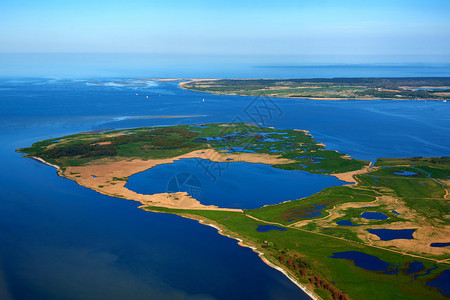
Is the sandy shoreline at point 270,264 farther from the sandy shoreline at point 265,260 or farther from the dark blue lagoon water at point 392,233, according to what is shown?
the dark blue lagoon water at point 392,233

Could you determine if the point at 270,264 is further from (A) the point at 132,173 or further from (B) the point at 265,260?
(A) the point at 132,173

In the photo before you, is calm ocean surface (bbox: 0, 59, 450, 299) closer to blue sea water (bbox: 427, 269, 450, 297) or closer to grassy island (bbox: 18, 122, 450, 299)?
grassy island (bbox: 18, 122, 450, 299)

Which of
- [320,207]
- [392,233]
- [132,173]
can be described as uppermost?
[132,173]

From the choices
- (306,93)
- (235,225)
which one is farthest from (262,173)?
(306,93)

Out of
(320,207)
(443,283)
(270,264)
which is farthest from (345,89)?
(270,264)

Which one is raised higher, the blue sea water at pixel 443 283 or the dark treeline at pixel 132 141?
the dark treeline at pixel 132 141

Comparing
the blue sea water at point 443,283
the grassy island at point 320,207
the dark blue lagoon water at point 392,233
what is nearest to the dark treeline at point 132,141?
the grassy island at point 320,207

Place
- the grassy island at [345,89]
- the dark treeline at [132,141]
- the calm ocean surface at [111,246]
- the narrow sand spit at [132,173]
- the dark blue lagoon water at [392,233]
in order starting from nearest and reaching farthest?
the calm ocean surface at [111,246]
the dark blue lagoon water at [392,233]
the narrow sand spit at [132,173]
the dark treeline at [132,141]
the grassy island at [345,89]
